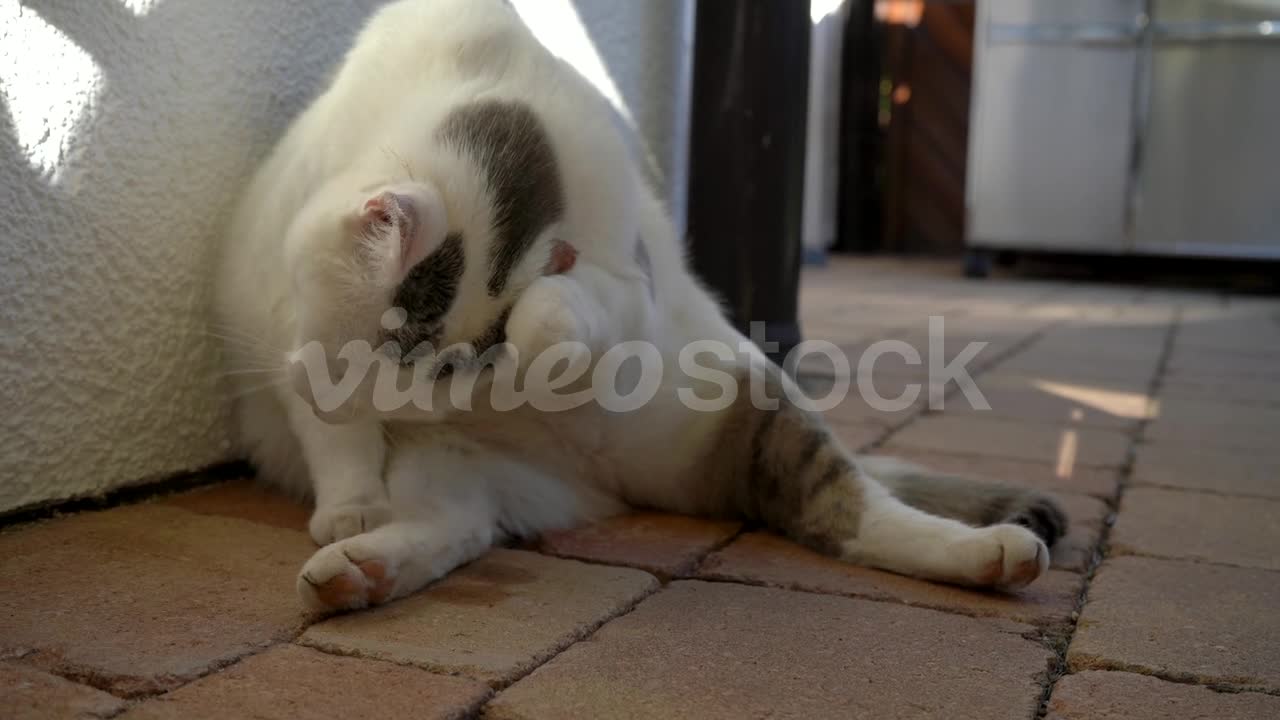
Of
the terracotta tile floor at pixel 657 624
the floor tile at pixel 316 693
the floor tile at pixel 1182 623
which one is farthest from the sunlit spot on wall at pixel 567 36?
the floor tile at pixel 316 693

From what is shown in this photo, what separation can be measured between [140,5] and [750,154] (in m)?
1.29

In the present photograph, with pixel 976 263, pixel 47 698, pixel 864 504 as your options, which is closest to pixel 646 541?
pixel 864 504

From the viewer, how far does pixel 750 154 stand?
2461 millimetres

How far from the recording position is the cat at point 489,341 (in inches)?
45.6

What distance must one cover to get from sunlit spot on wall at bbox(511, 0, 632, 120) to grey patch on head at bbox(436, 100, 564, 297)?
2.97 feet

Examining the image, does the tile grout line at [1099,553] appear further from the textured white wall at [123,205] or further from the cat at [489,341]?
the textured white wall at [123,205]

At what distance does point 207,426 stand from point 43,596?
0.53 metres

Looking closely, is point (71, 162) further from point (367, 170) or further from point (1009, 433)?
point (1009, 433)

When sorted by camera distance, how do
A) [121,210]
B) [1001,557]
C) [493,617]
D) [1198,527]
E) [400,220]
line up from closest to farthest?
[400,220] < [493,617] < [1001,557] < [121,210] < [1198,527]

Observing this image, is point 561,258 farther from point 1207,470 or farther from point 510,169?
A: point 1207,470

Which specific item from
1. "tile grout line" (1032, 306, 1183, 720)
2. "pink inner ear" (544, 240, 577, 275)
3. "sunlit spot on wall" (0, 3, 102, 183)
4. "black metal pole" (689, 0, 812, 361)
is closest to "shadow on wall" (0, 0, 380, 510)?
"sunlit spot on wall" (0, 3, 102, 183)

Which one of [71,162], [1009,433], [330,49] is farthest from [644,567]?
[1009,433]

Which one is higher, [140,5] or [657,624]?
[140,5]

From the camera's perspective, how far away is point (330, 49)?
1.85m
